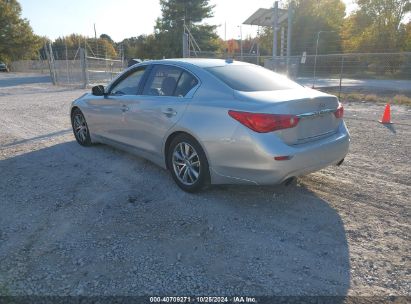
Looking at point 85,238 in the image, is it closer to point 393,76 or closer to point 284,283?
point 284,283

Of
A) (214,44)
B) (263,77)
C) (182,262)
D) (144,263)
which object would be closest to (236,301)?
(182,262)

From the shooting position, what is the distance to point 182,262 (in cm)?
302

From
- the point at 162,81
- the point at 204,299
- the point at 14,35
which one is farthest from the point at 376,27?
the point at 14,35

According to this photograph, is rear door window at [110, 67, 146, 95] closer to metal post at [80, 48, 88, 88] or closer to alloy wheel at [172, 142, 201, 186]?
alloy wheel at [172, 142, 201, 186]

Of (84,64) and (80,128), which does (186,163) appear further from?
(84,64)

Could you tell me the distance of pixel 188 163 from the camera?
4.34m

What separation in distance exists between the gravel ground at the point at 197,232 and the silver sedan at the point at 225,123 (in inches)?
16.1

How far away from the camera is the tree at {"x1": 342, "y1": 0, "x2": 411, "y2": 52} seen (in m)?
36.7

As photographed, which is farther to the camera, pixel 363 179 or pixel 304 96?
pixel 363 179

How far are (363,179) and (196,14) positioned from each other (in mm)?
42728

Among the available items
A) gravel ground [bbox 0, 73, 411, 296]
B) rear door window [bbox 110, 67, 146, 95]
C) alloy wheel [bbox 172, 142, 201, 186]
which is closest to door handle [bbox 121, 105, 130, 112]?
rear door window [bbox 110, 67, 146, 95]

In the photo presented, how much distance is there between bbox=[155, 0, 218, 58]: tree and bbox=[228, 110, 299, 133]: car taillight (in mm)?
40681

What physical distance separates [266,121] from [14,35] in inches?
2264

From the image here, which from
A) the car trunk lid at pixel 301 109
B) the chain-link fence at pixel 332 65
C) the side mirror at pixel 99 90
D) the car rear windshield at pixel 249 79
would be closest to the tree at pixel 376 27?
the chain-link fence at pixel 332 65
